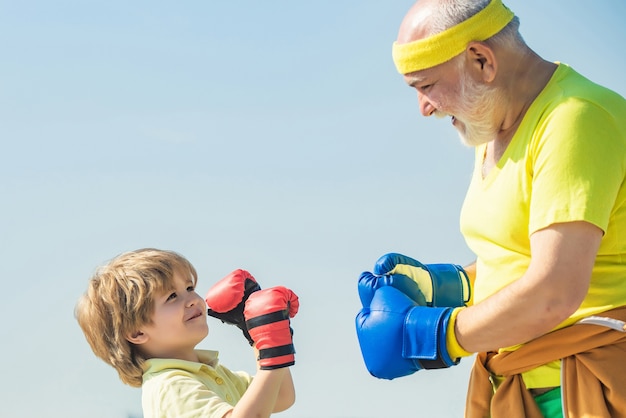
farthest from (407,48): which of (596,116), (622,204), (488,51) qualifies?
(622,204)

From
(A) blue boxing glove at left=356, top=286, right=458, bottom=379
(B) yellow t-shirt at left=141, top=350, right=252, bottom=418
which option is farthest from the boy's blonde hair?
(A) blue boxing glove at left=356, top=286, right=458, bottom=379

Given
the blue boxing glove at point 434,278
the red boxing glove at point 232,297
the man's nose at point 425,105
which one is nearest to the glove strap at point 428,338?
the blue boxing glove at point 434,278

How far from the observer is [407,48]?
2531mm

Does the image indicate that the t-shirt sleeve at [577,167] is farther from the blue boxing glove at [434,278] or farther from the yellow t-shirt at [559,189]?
the blue boxing glove at [434,278]

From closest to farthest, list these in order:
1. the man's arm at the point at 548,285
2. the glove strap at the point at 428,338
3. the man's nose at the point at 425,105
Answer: the man's arm at the point at 548,285, the glove strap at the point at 428,338, the man's nose at the point at 425,105

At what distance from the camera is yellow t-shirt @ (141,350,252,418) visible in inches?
122

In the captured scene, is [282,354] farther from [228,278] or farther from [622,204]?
[622,204]

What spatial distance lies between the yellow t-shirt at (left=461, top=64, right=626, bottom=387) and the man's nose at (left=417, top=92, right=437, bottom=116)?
0.26 metres

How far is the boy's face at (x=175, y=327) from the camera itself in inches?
134

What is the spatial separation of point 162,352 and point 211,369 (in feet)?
0.68

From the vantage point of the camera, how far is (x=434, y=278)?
3012mm

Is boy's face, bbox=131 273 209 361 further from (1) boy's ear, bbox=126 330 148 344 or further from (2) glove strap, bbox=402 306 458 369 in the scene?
(2) glove strap, bbox=402 306 458 369

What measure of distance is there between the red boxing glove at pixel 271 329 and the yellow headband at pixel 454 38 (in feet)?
3.51

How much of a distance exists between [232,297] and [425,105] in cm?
120
